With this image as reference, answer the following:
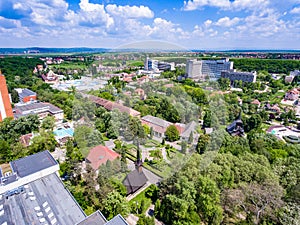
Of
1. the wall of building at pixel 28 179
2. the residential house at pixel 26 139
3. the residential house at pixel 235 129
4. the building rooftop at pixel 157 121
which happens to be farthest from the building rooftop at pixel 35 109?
the building rooftop at pixel 157 121

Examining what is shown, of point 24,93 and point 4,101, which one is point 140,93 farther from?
point 24,93

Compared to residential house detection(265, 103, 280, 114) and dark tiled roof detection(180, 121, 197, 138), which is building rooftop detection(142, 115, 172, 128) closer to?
dark tiled roof detection(180, 121, 197, 138)

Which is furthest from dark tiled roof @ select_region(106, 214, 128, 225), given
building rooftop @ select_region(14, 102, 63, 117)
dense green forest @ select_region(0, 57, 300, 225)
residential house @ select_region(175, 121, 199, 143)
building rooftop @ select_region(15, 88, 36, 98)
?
building rooftop @ select_region(15, 88, 36, 98)

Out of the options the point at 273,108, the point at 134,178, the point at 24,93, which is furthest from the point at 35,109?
the point at 273,108

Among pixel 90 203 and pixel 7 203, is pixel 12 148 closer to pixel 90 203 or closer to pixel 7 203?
pixel 7 203

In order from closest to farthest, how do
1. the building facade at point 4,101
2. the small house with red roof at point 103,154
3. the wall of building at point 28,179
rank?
the small house with red roof at point 103,154
the wall of building at point 28,179
the building facade at point 4,101

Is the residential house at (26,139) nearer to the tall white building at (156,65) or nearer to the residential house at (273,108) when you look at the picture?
the tall white building at (156,65)
